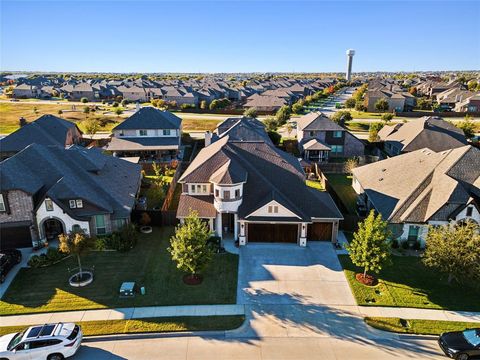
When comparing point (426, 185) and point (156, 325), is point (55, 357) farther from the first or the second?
point (426, 185)

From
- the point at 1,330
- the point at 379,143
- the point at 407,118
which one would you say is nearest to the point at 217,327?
the point at 1,330

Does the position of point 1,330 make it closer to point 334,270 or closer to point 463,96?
point 334,270

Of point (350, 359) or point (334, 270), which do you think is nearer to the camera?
point (350, 359)

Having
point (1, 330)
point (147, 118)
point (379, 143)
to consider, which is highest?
point (147, 118)

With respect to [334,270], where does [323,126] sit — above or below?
above

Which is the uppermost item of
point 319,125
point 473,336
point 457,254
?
point 319,125

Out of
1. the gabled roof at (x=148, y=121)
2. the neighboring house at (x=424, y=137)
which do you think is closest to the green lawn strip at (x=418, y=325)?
the neighboring house at (x=424, y=137)

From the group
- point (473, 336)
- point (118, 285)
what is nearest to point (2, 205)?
point (118, 285)
